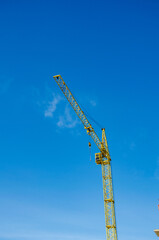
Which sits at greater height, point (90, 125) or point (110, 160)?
point (90, 125)

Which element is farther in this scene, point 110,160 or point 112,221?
point 110,160

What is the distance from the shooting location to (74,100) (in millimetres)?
72188

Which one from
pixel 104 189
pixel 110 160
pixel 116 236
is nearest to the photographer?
pixel 116 236

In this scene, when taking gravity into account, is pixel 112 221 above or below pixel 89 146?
below

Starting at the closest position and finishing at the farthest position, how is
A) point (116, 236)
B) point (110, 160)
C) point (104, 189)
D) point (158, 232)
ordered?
point (158, 232) < point (116, 236) < point (104, 189) < point (110, 160)

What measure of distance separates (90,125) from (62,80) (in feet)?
51.4

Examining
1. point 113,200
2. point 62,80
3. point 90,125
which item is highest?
point 62,80

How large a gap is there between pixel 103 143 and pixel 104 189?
45.1ft

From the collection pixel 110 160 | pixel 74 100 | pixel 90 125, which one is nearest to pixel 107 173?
pixel 110 160

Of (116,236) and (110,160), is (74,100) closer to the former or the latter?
(110,160)

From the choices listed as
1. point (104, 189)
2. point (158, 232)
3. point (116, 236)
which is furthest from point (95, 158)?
point (158, 232)

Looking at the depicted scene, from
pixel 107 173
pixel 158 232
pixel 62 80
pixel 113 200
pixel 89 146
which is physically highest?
pixel 62 80

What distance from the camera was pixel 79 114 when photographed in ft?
241

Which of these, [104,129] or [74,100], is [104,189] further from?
[74,100]
